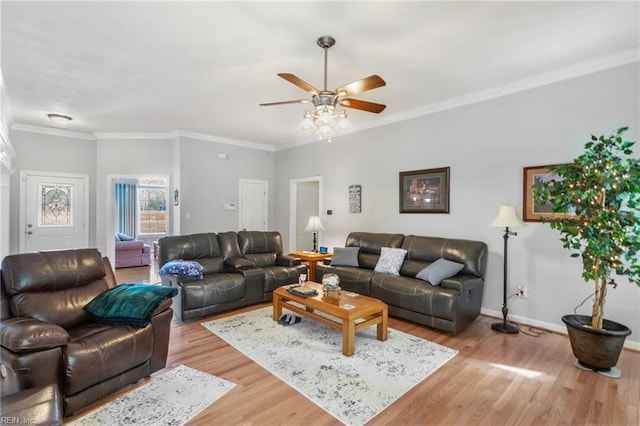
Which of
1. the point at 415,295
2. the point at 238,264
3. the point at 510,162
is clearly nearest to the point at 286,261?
the point at 238,264

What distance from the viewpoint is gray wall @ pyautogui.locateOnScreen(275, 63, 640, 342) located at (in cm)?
325

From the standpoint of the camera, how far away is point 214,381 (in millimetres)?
2518

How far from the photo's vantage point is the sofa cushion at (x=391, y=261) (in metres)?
4.33

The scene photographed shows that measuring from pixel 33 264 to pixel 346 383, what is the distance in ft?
8.47

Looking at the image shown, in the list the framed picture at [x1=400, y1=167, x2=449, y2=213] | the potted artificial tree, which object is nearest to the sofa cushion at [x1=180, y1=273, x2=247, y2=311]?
the framed picture at [x1=400, y1=167, x2=449, y2=213]

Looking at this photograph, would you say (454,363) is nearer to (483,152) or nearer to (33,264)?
(483,152)

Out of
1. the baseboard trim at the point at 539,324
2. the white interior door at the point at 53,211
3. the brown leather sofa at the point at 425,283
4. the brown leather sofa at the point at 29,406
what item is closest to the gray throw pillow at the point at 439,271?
the brown leather sofa at the point at 425,283

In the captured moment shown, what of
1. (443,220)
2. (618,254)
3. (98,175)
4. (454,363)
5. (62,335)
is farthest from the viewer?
(98,175)

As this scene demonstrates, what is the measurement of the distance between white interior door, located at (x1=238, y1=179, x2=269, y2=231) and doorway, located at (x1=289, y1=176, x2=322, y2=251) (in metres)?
0.69

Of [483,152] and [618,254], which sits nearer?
[618,254]

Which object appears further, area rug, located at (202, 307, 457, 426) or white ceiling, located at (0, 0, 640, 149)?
white ceiling, located at (0, 0, 640, 149)

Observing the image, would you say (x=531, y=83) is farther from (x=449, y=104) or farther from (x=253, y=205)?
(x=253, y=205)

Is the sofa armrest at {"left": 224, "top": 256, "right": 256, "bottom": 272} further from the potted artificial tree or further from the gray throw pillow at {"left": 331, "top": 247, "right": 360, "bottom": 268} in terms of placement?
the potted artificial tree

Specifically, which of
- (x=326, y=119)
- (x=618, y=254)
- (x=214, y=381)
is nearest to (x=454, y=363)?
(x=618, y=254)
